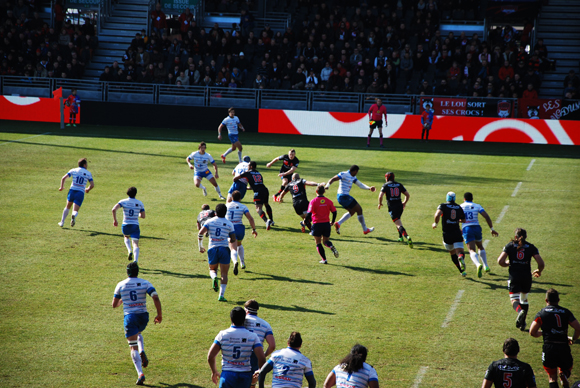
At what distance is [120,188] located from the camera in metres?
23.0

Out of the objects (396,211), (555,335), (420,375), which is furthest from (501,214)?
(420,375)

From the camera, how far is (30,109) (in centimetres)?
3806

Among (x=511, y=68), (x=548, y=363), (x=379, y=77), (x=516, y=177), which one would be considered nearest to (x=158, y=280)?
(x=548, y=363)

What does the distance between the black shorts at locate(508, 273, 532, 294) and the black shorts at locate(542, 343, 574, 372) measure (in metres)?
2.52

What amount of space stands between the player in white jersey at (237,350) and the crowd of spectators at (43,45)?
36.6m

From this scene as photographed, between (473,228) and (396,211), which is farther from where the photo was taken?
(396,211)

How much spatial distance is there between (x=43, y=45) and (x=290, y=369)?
4114 cm

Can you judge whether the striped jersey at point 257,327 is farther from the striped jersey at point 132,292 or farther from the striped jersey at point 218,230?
the striped jersey at point 218,230

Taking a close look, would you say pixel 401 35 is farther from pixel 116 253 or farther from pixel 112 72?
pixel 116 253

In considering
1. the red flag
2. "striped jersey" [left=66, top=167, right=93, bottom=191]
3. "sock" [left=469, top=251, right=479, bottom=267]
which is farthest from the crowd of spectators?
"sock" [left=469, top=251, right=479, bottom=267]

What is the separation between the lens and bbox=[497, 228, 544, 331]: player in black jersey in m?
11.8

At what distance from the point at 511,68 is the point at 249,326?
110 feet

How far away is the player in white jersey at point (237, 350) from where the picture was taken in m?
8.16

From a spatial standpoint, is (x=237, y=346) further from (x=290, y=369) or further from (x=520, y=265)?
(x=520, y=265)
